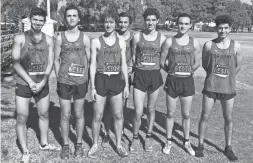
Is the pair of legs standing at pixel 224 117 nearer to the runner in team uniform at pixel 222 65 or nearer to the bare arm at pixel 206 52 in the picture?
the runner in team uniform at pixel 222 65

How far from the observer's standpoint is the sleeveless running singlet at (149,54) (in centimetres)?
418

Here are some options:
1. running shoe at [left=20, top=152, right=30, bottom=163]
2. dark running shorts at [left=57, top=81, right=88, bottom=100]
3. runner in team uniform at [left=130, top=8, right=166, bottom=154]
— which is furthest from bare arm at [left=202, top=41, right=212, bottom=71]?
running shoe at [left=20, top=152, right=30, bottom=163]

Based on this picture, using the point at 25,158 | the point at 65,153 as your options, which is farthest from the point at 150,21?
the point at 25,158

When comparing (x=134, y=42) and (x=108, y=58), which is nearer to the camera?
(x=108, y=58)

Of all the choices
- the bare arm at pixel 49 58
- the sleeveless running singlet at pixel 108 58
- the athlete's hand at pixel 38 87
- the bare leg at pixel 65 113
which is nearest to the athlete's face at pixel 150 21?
the sleeveless running singlet at pixel 108 58

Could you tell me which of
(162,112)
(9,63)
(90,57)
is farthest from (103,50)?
(9,63)

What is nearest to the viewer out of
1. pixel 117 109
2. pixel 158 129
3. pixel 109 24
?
pixel 109 24

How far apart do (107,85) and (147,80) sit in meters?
0.69

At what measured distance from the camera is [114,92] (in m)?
3.94

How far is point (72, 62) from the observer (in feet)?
12.4

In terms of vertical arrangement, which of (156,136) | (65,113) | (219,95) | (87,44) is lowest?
(156,136)

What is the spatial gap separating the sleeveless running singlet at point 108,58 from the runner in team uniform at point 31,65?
2.32ft

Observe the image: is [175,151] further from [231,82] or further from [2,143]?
[2,143]

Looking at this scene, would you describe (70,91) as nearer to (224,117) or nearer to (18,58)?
(18,58)
